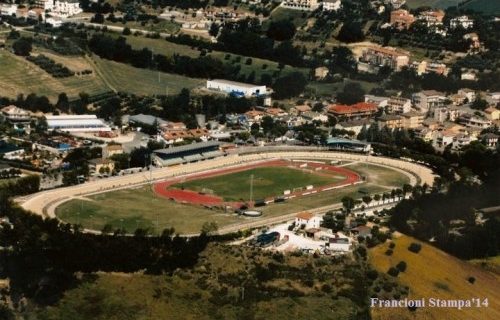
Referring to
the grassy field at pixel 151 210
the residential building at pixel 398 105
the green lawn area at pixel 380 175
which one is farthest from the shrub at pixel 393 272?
the residential building at pixel 398 105

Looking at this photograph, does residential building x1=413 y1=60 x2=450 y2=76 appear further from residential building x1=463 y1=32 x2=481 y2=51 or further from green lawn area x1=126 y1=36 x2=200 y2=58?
green lawn area x1=126 y1=36 x2=200 y2=58

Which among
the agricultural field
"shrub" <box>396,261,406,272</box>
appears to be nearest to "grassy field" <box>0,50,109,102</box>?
the agricultural field

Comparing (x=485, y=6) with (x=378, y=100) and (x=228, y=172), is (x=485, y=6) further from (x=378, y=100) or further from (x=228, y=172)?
(x=228, y=172)

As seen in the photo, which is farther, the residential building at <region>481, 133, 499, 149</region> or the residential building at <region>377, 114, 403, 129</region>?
the residential building at <region>377, 114, 403, 129</region>

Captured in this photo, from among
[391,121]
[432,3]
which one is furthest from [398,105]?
[432,3]

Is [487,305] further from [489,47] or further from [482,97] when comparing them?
[489,47]

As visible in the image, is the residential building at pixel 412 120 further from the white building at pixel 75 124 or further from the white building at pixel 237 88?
the white building at pixel 75 124

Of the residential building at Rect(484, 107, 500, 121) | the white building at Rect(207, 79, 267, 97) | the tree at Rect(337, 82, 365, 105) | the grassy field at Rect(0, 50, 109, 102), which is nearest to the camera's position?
the grassy field at Rect(0, 50, 109, 102)
